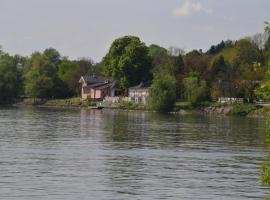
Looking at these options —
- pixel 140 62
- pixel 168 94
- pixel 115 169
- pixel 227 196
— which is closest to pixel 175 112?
pixel 168 94

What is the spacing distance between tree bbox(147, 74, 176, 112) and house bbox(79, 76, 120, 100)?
34848 millimetres

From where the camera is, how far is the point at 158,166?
39.5m

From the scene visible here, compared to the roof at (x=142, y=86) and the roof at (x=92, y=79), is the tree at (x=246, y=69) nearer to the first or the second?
the roof at (x=142, y=86)

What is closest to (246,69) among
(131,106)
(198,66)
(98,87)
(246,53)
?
(198,66)

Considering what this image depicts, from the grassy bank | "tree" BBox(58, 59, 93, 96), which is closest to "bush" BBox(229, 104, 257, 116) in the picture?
the grassy bank

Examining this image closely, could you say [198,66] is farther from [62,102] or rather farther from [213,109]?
[62,102]

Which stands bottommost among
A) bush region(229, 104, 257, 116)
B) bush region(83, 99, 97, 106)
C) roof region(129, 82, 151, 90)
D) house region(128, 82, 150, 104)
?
bush region(229, 104, 257, 116)

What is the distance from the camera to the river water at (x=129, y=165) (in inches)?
1215

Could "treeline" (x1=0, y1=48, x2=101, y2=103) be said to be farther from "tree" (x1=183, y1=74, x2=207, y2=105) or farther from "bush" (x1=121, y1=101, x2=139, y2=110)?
"tree" (x1=183, y1=74, x2=207, y2=105)

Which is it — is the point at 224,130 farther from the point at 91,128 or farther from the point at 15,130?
the point at 15,130

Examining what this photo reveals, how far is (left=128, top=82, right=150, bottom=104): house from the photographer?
136 m

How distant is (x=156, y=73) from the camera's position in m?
128

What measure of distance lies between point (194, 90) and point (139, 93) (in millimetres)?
19965

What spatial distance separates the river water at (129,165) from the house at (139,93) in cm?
7106
